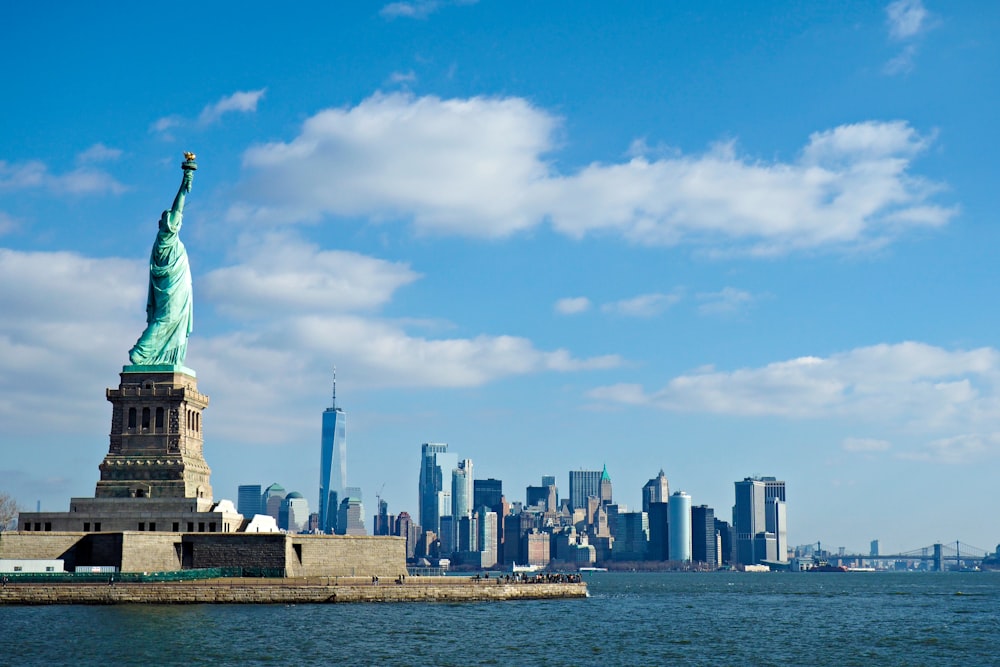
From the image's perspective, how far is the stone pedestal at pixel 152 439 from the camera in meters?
95.2

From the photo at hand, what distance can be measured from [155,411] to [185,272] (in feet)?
38.3

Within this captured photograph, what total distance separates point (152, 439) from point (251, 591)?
16.4 meters

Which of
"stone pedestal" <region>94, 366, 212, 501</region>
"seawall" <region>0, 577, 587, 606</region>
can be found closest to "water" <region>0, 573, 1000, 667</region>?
"seawall" <region>0, 577, 587, 606</region>

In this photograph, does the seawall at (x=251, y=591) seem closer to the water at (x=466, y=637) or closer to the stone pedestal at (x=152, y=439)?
the water at (x=466, y=637)

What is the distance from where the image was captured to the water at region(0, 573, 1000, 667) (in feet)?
202

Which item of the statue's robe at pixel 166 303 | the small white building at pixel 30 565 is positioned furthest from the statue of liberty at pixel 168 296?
the small white building at pixel 30 565

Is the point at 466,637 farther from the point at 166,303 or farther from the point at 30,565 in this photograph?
the point at 166,303

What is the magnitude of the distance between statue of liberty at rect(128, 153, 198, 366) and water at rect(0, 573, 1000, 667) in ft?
77.5

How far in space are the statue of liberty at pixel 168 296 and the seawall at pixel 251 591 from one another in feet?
67.4

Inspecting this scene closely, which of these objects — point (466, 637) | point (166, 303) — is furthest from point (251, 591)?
point (166, 303)

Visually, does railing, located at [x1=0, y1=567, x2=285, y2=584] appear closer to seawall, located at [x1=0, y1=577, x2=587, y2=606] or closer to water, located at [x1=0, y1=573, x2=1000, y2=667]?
seawall, located at [x1=0, y1=577, x2=587, y2=606]

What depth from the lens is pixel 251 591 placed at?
86.9 meters

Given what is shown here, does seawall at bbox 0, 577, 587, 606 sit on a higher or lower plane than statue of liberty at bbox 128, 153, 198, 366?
lower

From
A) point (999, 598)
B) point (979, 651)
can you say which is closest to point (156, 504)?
point (979, 651)
